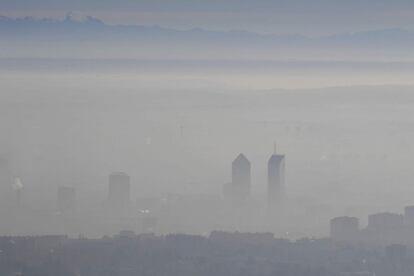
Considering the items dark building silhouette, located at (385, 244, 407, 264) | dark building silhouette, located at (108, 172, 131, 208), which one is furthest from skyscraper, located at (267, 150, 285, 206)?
dark building silhouette, located at (385, 244, 407, 264)

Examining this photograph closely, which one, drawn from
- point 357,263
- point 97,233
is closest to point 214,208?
point 97,233

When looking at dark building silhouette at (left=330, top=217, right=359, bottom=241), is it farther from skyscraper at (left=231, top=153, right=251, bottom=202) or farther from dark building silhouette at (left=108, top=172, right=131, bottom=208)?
dark building silhouette at (left=108, top=172, right=131, bottom=208)

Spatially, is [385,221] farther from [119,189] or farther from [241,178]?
[241,178]

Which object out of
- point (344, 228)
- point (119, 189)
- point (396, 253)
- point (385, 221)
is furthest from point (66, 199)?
point (396, 253)

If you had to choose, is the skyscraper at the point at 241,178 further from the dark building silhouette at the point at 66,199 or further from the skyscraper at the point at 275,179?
the dark building silhouette at the point at 66,199

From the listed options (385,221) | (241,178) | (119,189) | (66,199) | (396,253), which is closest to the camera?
(396,253)

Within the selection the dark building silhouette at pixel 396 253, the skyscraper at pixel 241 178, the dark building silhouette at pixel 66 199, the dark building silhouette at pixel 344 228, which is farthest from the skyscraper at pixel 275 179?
the dark building silhouette at pixel 396 253
